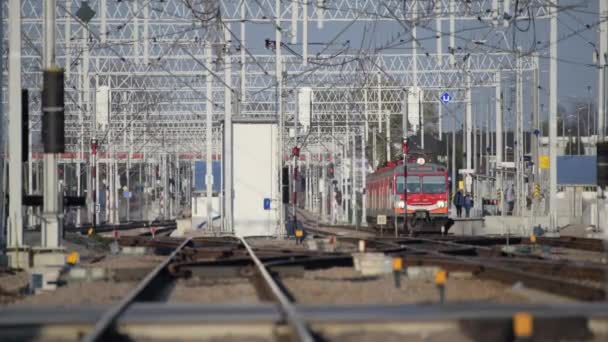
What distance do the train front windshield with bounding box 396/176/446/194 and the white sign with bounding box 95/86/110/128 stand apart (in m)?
14.6

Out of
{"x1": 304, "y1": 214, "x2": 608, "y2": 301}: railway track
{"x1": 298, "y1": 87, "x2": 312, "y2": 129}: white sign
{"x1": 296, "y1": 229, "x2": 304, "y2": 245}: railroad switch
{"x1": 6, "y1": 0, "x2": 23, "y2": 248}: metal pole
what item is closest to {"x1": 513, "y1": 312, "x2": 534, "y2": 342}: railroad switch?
{"x1": 304, "y1": 214, "x2": 608, "y2": 301}: railway track

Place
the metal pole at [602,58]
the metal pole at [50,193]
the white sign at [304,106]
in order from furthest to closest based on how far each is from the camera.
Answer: the white sign at [304,106]
the metal pole at [602,58]
the metal pole at [50,193]

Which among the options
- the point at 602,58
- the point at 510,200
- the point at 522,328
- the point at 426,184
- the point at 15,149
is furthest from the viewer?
the point at 510,200

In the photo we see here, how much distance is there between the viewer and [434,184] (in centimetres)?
4675

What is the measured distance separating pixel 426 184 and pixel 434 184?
351 mm

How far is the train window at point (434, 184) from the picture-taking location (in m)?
46.6

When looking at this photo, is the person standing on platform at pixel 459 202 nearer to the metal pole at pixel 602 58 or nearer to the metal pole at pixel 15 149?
the metal pole at pixel 602 58

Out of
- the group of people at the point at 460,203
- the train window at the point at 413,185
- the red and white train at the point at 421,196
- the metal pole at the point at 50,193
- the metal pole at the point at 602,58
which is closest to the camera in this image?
the metal pole at the point at 50,193

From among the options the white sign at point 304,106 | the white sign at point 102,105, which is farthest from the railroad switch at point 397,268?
the white sign at point 102,105

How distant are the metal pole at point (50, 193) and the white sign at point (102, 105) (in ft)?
92.5

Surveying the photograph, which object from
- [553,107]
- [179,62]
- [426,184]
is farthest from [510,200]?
[553,107]

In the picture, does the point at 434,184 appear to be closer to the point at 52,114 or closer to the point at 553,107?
the point at 553,107

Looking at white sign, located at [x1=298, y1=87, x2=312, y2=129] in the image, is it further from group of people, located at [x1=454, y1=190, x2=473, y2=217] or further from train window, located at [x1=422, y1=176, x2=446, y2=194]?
group of people, located at [x1=454, y1=190, x2=473, y2=217]

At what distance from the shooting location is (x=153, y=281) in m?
17.1
